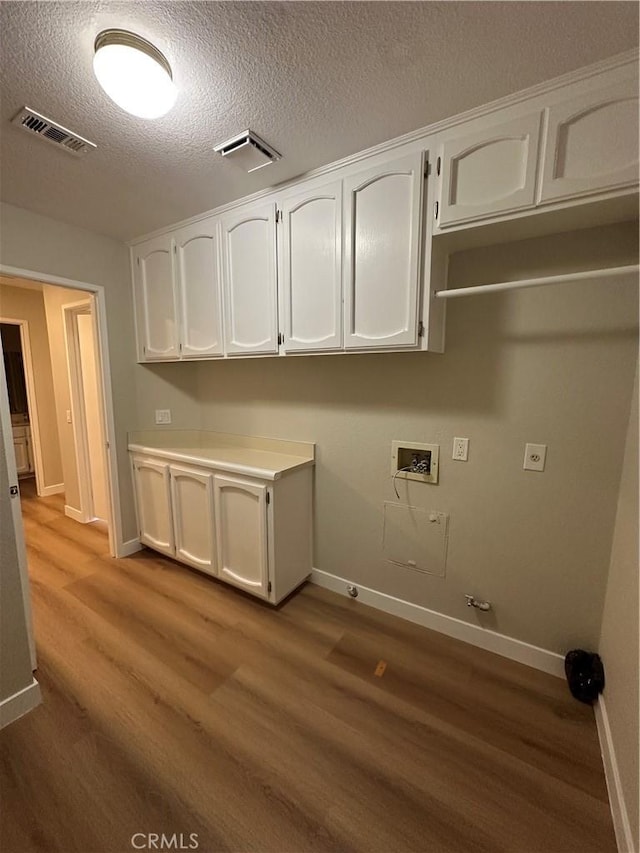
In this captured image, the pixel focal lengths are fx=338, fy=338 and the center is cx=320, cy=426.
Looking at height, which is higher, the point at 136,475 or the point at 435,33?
the point at 435,33

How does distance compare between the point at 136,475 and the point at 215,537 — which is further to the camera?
A: the point at 136,475

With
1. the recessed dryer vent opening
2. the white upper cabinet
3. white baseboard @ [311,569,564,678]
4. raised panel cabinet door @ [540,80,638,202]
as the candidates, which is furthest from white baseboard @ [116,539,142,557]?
raised panel cabinet door @ [540,80,638,202]

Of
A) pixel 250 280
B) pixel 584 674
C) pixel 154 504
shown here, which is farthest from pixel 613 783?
pixel 154 504

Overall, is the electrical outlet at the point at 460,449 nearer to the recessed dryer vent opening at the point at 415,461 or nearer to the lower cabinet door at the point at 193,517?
the recessed dryer vent opening at the point at 415,461

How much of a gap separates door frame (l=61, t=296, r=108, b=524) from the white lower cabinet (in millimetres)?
1215

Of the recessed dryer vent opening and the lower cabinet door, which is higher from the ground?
the recessed dryer vent opening

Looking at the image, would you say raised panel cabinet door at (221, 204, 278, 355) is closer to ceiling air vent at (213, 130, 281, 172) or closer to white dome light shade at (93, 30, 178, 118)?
ceiling air vent at (213, 130, 281, 172)

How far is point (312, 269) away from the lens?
1.85m

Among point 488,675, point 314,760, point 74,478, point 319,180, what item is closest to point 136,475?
point 74,478

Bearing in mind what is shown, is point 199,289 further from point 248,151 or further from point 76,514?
point 76,514

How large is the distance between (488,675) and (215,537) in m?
1.78

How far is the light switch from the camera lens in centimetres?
164

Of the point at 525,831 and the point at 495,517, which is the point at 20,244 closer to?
the point at 495,517

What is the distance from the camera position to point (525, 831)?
3.75 ft
